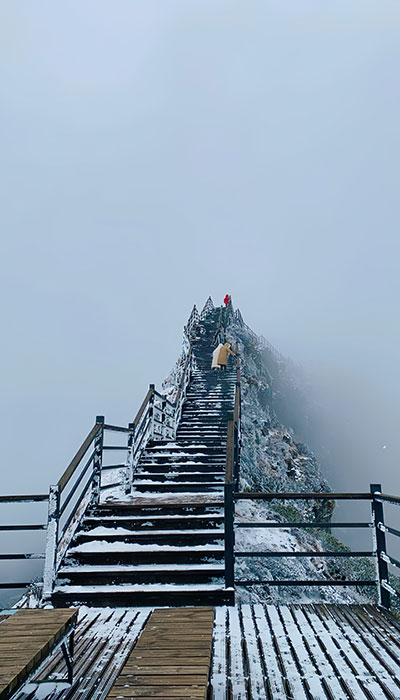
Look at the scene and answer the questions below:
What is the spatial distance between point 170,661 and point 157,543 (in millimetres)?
3319

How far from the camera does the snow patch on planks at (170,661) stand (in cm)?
235

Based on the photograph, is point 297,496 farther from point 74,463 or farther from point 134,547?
point 74,463

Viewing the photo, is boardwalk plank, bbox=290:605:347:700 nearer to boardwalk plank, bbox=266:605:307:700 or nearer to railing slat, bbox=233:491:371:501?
boardwalk plank, bbox=266:605:307:700

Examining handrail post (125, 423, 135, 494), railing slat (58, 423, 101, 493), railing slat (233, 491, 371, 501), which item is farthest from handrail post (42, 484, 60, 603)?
handrail post (125, 423, 135, 494)

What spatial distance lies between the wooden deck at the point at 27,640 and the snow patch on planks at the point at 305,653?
126 centimetres

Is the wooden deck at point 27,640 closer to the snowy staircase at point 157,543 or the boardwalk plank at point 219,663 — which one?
the boardwalk plank at point 219,663

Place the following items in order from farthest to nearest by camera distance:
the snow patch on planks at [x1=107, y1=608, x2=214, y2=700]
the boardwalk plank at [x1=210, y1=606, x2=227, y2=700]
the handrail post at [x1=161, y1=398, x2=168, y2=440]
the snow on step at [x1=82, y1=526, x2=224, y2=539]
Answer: the handrail post at [x1=161, y1=398, x2=168, y2=440] < the snow on step at [x1=82, y1=526, x2=224, y2=539] < the boardwalk plank at [x1=210, y1=606, x2=227, y2=700] < the snow patch on planks at [x1=107, y1=608, x2=214, y2=700]

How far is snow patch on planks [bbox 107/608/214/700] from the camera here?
2352mm

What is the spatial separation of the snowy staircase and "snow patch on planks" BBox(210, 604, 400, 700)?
0.79 meters

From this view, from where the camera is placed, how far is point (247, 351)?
29938 millimetres

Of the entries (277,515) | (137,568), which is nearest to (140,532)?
(137,568)

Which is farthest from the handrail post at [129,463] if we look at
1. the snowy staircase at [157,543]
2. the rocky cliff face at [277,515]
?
the rocky cliff face at [277,515]

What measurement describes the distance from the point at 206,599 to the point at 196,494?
278 cm

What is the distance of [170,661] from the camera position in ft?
8.77
